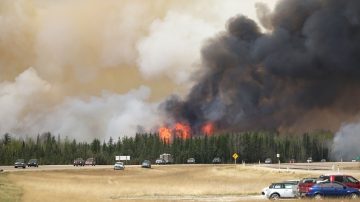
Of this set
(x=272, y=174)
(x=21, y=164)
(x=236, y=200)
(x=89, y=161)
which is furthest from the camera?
(x=89, y=161)

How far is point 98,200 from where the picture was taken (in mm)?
55250

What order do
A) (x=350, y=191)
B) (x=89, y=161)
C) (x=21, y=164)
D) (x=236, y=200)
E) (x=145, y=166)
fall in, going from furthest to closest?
(x=89, y=161) → (x=145, y=166) → (x=21, y=164) → (x=236, y=200) → (x=350, y=191)

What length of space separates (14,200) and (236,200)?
21.7 meters

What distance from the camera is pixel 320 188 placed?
166 ft

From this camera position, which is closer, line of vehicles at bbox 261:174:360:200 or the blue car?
the blue car

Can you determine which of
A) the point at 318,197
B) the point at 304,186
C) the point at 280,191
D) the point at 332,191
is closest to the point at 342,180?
the point at 332,191

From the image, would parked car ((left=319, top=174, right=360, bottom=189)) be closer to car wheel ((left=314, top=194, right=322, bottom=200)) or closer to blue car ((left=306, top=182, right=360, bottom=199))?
blue car ((left=306, top=182, right=360, bottom=199))

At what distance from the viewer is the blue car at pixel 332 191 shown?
50.4 metres

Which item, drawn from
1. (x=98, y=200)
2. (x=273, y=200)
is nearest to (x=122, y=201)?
(x=98, y=200)

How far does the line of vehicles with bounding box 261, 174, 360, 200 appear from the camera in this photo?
166 ft

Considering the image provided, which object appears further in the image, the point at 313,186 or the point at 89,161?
the point at 89,161

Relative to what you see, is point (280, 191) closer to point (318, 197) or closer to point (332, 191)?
point (318, 197)

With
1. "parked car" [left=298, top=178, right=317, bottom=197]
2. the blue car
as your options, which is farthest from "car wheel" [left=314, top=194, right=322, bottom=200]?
"parked car" [left=298, top=178, right=317, bottom=197]

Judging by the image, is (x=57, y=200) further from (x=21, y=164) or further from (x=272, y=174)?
(x=21, y=164)
